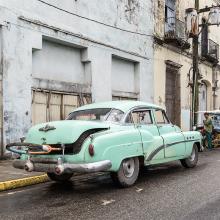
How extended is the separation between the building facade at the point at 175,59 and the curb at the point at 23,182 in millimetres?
13807

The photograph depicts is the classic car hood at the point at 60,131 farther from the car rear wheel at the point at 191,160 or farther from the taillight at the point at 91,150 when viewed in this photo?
the car rear wheel at the point at 191,160

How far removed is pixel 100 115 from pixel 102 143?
1.39 metres

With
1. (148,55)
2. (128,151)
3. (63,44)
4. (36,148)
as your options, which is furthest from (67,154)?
(148,55)

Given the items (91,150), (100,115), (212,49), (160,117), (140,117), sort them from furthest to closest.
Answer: (212,49)
(160,117)
(140,117)
(100,115)
(91,150)

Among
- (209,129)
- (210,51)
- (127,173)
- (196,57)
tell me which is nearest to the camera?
(127,173)

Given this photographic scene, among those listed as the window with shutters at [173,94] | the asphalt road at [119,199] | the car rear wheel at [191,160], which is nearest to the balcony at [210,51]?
the window with shutters at [173,94]

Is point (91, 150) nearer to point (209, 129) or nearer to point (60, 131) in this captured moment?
point (60, 131)

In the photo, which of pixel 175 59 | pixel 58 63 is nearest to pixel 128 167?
pixel 58 63

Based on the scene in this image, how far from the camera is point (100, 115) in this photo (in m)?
9.23

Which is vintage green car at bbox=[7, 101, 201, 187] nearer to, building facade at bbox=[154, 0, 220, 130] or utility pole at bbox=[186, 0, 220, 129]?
utility pole at bbox=[186, 0, 220, 129]

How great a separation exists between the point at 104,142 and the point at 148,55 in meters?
14.5

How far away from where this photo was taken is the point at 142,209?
21.8 ft

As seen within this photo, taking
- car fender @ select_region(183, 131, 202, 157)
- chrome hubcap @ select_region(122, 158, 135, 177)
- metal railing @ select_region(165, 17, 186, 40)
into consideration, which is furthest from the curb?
metal railing @ select_region(165, 17, 186, 40)

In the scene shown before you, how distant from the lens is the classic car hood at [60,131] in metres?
7.87
